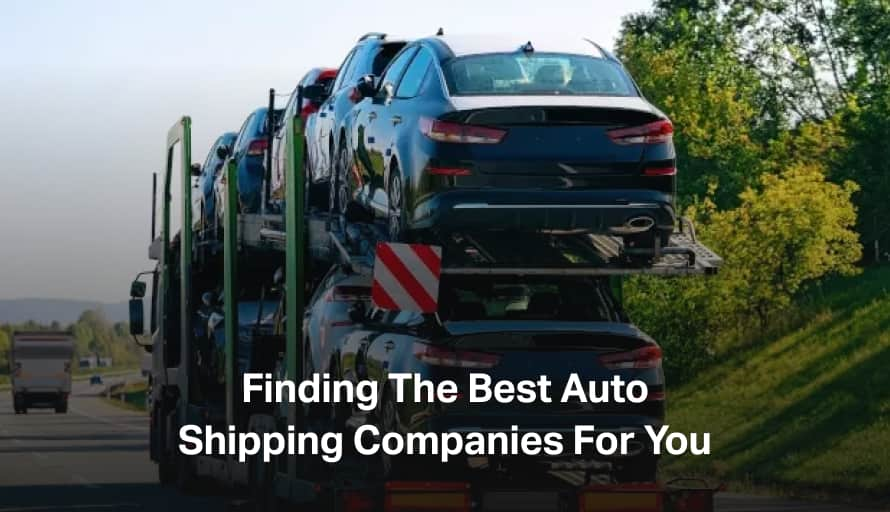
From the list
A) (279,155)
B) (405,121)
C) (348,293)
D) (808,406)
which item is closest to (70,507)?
(279,155)

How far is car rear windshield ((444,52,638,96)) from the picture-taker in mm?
12875

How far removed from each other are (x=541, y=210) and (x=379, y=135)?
5.97 feet

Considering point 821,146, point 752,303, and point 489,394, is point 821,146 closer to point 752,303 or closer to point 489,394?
point 752,303

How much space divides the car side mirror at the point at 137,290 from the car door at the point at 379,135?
10.1 meters

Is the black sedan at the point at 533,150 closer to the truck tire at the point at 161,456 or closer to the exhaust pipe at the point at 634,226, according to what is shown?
the exhaust pipe at the point at 634,226

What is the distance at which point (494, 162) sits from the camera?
1251cm

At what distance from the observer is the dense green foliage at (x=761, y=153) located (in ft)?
135

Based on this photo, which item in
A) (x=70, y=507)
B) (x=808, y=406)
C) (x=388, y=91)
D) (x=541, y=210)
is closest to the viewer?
(x=541, y=210)

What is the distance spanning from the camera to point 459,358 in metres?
12.3

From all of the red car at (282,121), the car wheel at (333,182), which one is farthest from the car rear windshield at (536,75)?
the red car at (282,121)

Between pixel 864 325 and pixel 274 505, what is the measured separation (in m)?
28.1

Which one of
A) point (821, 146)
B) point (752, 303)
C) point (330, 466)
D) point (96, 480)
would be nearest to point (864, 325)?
point (752, 303)

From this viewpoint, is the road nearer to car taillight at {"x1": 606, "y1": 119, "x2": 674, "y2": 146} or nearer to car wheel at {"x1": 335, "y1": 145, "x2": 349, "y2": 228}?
car wheel at {"x1": 335, "y1": 145, "x2": 349, "y2": 228}

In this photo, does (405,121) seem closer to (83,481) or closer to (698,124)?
(83,481)
